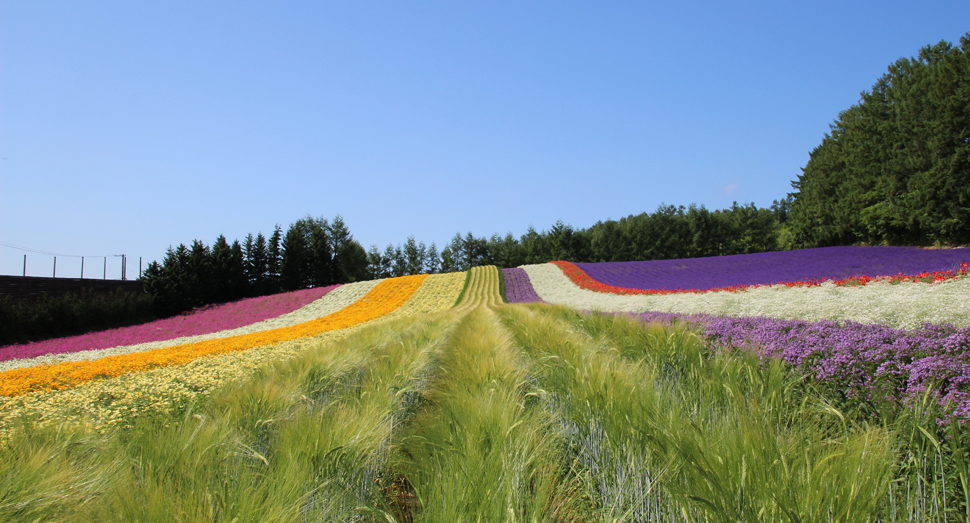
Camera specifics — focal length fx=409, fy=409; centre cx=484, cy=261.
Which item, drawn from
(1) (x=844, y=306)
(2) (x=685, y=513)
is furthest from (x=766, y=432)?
(1) (x=844, y=306)

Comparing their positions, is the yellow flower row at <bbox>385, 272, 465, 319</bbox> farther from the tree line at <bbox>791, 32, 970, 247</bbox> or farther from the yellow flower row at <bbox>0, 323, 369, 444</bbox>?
the tree line at <bbox>791, 32, 970, 247</bbox>

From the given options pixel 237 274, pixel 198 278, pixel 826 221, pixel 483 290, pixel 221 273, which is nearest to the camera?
pixel 483 290

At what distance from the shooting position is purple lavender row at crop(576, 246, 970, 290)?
1720 cm

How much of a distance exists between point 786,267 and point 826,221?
35.3 meters

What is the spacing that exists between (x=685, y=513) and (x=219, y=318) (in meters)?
34.8

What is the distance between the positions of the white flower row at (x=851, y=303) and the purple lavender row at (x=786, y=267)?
414cm

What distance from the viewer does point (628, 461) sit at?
1.92 metres

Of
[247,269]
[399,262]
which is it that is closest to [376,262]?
[399,262]

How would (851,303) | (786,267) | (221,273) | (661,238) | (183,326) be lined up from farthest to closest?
(661,238), (221,273), (183,326), (786,267), (851,303)

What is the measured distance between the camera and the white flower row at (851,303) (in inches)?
297

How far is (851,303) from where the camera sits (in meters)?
9.34

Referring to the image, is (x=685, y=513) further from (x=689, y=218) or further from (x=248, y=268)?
(x=689, y=218)

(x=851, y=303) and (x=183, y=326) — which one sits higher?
(x=183, y=326)

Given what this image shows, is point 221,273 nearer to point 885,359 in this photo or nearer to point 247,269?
point 247,269
